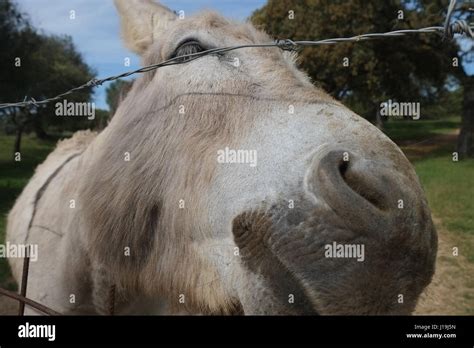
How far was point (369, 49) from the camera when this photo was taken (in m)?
15.3

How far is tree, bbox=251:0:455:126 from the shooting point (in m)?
14.6

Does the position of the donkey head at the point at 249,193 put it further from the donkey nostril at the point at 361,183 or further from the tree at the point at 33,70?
the tree at the point at 33,70

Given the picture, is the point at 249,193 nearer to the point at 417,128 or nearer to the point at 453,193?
the point at 453,193

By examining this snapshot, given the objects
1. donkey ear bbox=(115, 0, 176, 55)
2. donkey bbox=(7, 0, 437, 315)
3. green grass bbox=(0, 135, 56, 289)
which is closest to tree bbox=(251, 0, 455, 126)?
green grass bbox=(0, 135, 56, 289)

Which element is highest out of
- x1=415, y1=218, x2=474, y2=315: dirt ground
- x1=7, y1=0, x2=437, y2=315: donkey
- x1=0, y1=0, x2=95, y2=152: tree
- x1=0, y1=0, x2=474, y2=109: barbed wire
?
x1=0, y1=0, x2=95, y2=152: tree

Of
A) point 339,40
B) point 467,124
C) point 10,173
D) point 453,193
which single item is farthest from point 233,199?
point 467,124

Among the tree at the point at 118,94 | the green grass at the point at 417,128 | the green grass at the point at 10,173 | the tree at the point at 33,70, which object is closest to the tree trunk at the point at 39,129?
the tree at the point at 33,70

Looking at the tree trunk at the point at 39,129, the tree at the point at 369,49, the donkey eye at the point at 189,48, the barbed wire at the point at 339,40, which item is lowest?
the barbed wire at the point at 339,40

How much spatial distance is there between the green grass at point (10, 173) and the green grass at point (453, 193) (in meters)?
6.49

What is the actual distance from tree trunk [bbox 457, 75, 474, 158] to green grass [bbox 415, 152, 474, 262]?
118 centimetres

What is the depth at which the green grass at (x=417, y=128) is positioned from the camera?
15875 millimetres

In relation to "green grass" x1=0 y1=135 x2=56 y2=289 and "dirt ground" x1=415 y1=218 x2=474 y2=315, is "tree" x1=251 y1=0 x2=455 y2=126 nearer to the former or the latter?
"dirt ground" x1=415 y1=218 x2=474 y2=315
